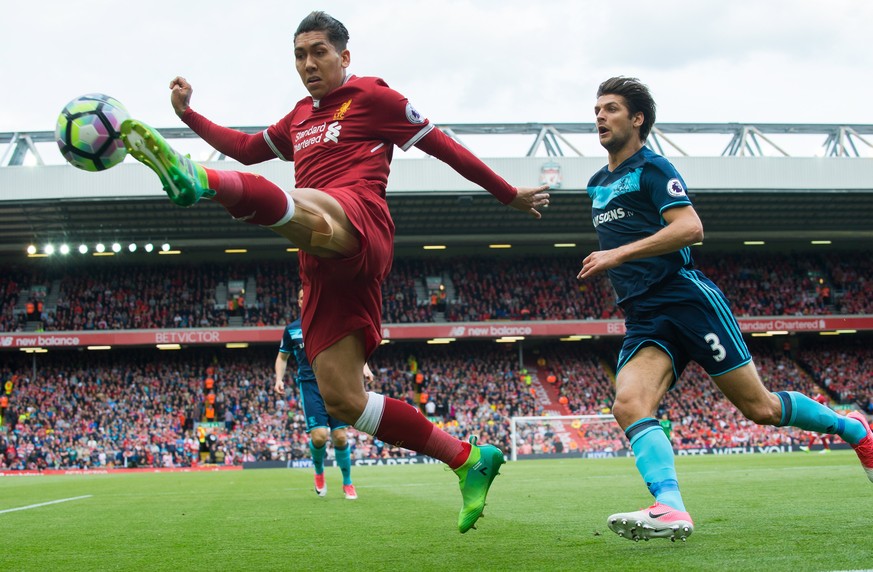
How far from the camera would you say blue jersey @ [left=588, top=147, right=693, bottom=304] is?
4426mm

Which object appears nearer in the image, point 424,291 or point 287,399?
point 287,399

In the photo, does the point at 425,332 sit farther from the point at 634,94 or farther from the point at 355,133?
the point at 355,133

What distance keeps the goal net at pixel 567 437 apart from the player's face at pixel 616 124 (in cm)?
2109

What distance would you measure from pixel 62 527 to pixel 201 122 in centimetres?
334

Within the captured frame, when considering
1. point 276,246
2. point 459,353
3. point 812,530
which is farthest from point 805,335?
point 812,530

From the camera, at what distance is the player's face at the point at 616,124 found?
4.78m

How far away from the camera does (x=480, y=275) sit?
36.4m

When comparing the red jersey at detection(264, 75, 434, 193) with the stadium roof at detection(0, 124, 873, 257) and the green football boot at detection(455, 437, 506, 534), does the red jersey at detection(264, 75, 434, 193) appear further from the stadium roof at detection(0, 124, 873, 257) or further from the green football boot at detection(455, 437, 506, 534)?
the stadium roof at detection(0, 124, 873, 257)

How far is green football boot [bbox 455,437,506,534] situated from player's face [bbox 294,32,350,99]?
2.18 meters

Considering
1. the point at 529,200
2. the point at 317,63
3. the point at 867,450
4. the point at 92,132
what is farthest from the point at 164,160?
the point at 867,450

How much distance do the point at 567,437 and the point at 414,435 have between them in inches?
854

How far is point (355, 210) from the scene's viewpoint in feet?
13.0

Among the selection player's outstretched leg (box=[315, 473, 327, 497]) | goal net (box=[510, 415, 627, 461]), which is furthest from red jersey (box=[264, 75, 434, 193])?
goal net (box=[510, 415, 627, 461])

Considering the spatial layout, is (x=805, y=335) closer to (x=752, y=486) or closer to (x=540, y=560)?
(x=752, y=486)
